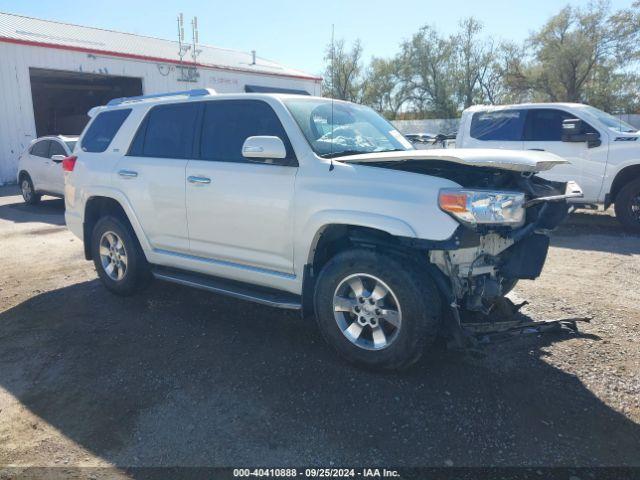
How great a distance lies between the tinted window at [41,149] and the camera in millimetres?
12555

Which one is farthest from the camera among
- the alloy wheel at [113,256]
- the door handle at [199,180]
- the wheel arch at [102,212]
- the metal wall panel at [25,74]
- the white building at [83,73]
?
the white building at [83,73]

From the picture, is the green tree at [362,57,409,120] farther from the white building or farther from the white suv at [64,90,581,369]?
the white suv at [64,90,581,369]

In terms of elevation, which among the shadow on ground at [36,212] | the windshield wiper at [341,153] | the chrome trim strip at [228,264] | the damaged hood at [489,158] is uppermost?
the damaged hood at [489,158]

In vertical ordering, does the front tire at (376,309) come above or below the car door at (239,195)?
below

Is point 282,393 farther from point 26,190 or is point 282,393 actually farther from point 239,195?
point 26,190

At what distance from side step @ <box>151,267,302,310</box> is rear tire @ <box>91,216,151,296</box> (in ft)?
0.70

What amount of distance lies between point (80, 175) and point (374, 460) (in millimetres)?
4488

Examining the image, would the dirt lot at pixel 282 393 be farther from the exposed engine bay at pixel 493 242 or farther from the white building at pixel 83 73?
the white building at pixel 83 73

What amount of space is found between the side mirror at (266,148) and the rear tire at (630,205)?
689 centimetres

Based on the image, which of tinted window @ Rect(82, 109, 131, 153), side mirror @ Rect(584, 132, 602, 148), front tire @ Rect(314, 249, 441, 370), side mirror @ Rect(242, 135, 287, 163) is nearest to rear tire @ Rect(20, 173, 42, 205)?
tinted window @ Rect(82, 109, 131, 153)

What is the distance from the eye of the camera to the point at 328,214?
11.9 ft

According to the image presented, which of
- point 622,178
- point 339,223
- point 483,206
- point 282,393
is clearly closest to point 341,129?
point 339,223

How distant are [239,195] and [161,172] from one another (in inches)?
42.3

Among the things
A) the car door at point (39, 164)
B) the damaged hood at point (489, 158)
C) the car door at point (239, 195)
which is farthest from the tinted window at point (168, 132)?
the car door at point (39, 164)
